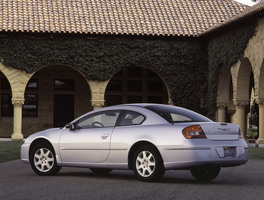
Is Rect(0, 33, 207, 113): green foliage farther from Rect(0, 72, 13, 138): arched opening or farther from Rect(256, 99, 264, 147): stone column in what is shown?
Rect(256, 99, 264, 147): stone column

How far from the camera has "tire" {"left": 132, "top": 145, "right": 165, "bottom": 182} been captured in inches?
398

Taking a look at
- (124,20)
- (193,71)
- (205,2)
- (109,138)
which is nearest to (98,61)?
(124,20)

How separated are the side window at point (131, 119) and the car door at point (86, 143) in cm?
21

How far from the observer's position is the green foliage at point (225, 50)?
2466 centimetres

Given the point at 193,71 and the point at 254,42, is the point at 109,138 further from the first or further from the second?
the point at 193,71

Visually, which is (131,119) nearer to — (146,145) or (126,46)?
(146,145)

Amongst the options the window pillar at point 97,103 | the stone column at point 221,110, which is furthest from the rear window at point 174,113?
the window pillar at point 97,103

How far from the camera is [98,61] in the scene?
28.8 m

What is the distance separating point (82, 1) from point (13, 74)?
19.2ft

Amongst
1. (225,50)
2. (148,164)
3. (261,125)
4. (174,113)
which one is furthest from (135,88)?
(148,164)

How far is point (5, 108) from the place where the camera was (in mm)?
33125

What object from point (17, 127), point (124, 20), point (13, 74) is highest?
point (124, 20)

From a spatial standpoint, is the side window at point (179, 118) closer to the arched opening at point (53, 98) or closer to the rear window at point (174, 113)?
the rear window at point (174, 113)

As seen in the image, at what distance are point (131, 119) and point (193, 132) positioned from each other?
1.39 meters
